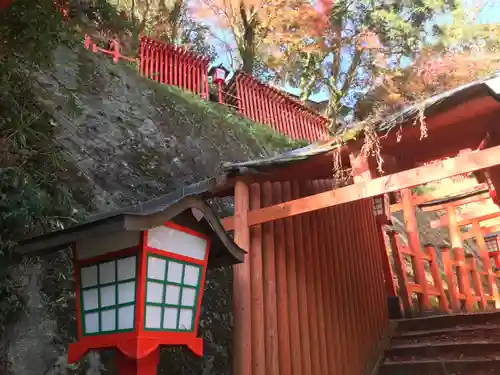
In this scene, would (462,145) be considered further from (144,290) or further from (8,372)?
(8,372)

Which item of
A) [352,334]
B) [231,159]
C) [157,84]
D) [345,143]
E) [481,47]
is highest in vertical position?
[481,47]

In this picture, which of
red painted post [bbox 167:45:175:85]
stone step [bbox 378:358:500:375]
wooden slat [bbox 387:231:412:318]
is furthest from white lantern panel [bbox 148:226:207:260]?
red painted post [bbox 167:45:175:85]

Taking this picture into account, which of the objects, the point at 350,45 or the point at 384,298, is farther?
the point at 350,45

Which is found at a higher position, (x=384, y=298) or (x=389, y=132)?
(x=389, y=132)

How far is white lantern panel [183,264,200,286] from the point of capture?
3.22 metres

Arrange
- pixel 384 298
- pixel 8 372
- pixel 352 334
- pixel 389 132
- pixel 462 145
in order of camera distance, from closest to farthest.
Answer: pixel 8 372 < pixel 389 132 < pixel 462 145 < pixel 352 334 < pixel 384 298

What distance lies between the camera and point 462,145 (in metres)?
5.29

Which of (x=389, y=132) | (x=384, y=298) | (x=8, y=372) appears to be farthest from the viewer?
(x=384, y=298)

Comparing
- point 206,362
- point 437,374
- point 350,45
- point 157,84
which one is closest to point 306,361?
point 206,362

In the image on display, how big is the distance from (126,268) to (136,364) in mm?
565

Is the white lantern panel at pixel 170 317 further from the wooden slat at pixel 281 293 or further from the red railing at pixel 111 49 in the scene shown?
the red railing at pixel 111 49

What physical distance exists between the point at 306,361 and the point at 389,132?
242 cm

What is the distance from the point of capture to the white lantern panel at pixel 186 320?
3108 millimetres

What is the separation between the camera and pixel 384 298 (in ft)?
23.2
